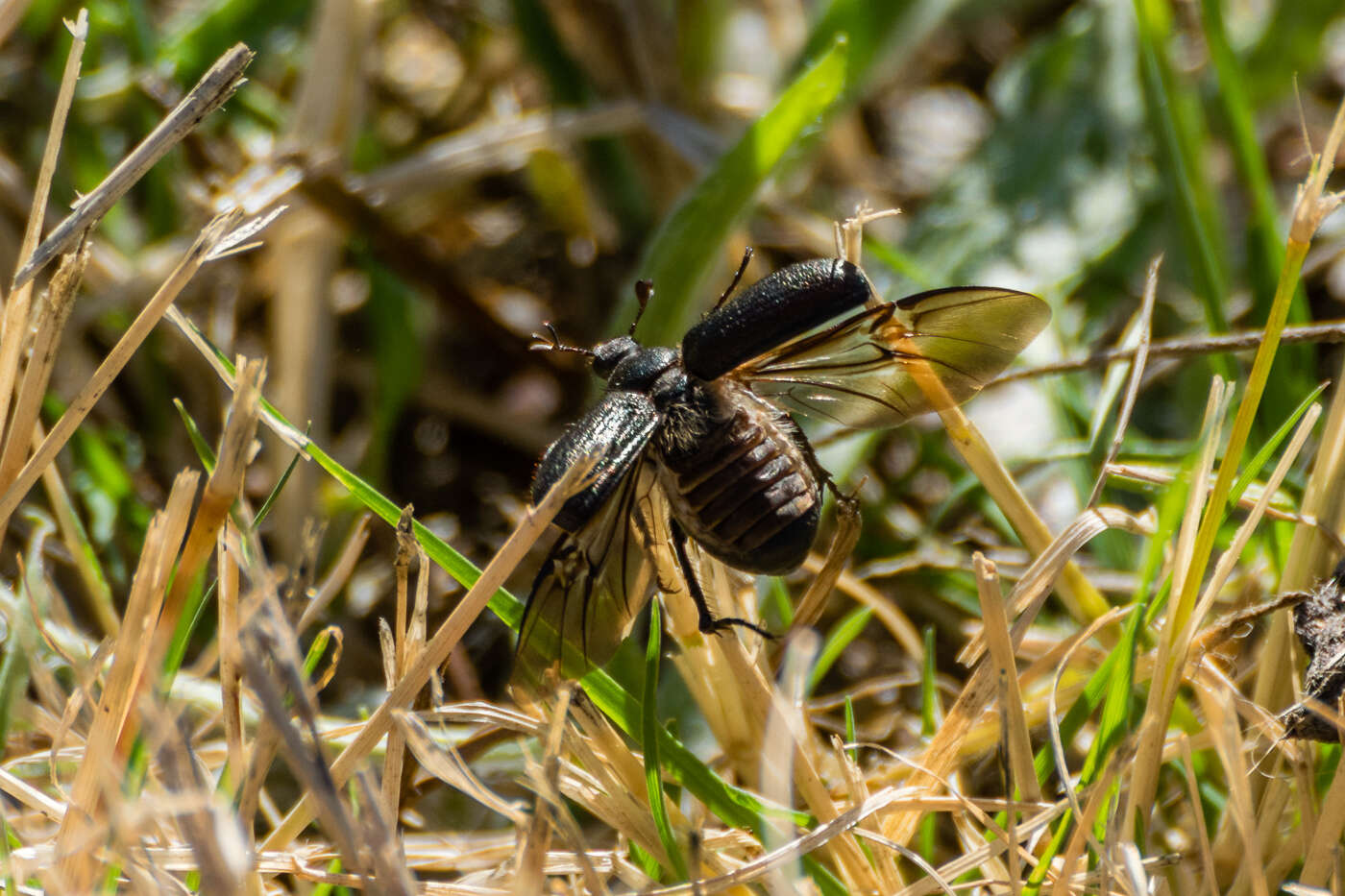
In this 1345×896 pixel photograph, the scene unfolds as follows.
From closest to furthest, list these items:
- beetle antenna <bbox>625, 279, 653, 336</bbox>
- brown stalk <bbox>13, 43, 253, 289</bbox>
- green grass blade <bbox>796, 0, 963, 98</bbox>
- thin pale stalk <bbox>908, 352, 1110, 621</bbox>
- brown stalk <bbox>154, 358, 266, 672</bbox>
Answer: brown stalk <bbox>154, 358, 266, 672</bbox> → brown stalk <bbox>13, 43, 253, 289</bbox> → thin pale stalk <bbox>908, 352, 1110, 621</bbox> → beetle antenna <bbox>625, 279, 653, 336</bbox> → green grass blade <bbox>796, 0, 963, 98</bbox>

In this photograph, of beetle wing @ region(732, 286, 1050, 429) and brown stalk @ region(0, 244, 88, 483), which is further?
beetle wing @ region(732, 286, 1050, 429)

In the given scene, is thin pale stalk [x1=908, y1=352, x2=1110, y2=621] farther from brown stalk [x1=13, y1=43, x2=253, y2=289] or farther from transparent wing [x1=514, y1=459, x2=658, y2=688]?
brown stalk [x1=13, y1=43, x2=253, y2=289]

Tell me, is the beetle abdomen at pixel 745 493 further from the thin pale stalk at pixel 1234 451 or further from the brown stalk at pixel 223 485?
the brown stalk at pixel 223 485

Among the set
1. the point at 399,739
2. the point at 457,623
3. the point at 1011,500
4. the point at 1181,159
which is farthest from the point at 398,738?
the point at 1181,159

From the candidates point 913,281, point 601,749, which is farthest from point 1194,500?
point 913,281

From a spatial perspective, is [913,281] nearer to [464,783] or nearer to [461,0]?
[464,783]

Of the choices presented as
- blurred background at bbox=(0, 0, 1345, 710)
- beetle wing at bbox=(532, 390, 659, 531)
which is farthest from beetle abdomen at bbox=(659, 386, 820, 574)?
blurred background at bbox=(0, 0, 1345, 710)

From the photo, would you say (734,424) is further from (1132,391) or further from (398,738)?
(398,738)
